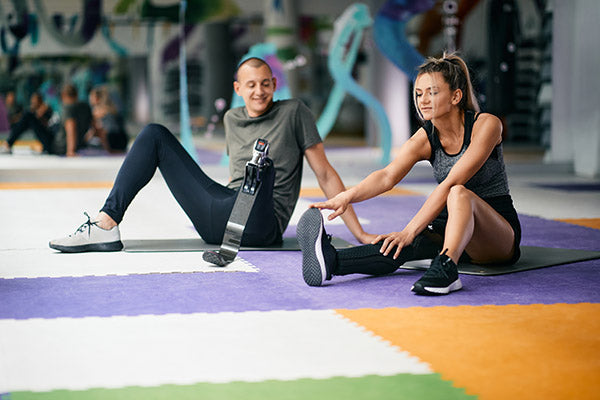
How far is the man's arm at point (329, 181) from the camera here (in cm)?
472

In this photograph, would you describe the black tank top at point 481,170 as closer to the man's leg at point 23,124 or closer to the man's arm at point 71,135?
the man's arm at point 71,135

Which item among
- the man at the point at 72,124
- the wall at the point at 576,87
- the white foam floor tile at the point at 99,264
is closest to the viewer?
the white foam floor tile at the point at 99,264

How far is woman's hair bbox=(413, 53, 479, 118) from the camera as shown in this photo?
389cm

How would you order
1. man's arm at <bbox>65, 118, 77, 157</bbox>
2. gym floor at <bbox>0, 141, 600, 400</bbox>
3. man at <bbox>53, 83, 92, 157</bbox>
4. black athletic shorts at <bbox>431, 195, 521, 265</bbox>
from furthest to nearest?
1. man's arm at <bbox>65, 118, 77, 157</bbox>
2. man at <bbox>53, 83, 92, 157</bbox>
3. black athletic shorts at <bbox>431, 195, 521, 265</bbox>
4. gym floor at <bbox>0, 141, 600, 400</bbox>

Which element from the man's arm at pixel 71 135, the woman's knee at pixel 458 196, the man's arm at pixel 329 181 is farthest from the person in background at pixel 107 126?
the woman's knee at pixel 458 196

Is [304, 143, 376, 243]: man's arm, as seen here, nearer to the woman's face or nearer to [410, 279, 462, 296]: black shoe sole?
the woman's face

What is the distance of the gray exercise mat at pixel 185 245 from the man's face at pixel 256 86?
78 cm

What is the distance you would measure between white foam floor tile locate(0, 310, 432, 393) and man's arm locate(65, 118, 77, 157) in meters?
10.9

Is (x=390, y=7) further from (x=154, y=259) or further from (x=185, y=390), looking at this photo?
(x=185, y=390)

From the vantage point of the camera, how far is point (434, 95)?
3.91 metres

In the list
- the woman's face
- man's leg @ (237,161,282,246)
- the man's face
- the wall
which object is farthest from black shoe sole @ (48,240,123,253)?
the wall

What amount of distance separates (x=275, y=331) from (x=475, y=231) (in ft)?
4.15

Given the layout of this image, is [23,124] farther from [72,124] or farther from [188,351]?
[188,351]

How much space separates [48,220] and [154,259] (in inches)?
81.2
